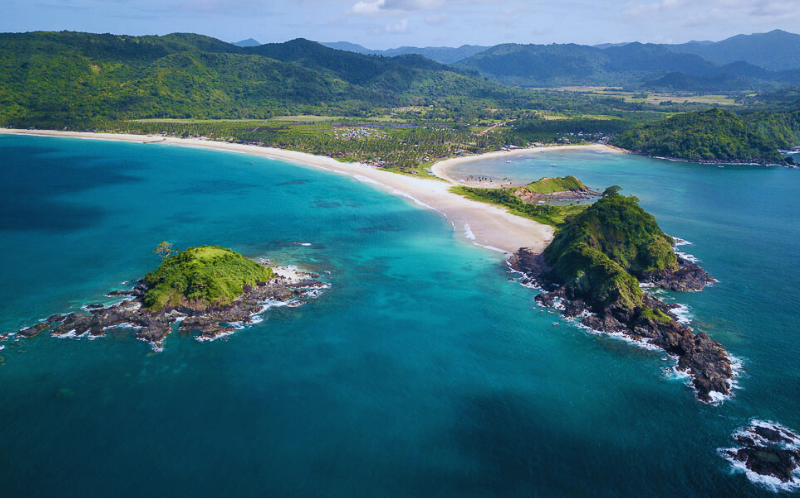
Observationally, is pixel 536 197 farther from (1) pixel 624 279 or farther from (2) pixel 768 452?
(2) pixel 768 452

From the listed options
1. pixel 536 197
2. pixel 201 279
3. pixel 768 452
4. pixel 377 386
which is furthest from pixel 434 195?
pixel 768 452

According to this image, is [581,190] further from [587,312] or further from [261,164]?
[261,164]

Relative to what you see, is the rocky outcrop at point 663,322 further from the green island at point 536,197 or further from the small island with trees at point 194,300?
the small island with trees at point 194,300

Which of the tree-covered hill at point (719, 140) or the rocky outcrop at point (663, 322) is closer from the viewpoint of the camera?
the rocky outcrop at point (663, 322)

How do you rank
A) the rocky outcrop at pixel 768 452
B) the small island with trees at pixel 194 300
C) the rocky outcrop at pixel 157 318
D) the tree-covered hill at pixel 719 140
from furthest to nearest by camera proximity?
1. the tree-covered hill at pixel 719 140
2. the small island with trees at pixel 194 300
3. the rocky outcrop at pixel 157 318
4. the rocky outcrop at pixel 768 452

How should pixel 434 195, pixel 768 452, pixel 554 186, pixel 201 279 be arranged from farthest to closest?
1. pixel 554 186
2. pixel 434 195
3. pixel 201 279
4. pixel 768 452

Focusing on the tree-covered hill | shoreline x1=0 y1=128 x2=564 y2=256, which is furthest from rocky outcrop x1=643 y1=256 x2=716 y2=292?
the tree-covered hill

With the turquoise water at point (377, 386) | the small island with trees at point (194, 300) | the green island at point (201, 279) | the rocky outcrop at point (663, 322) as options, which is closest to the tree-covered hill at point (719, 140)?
the turquoise water at point (377, 386)
